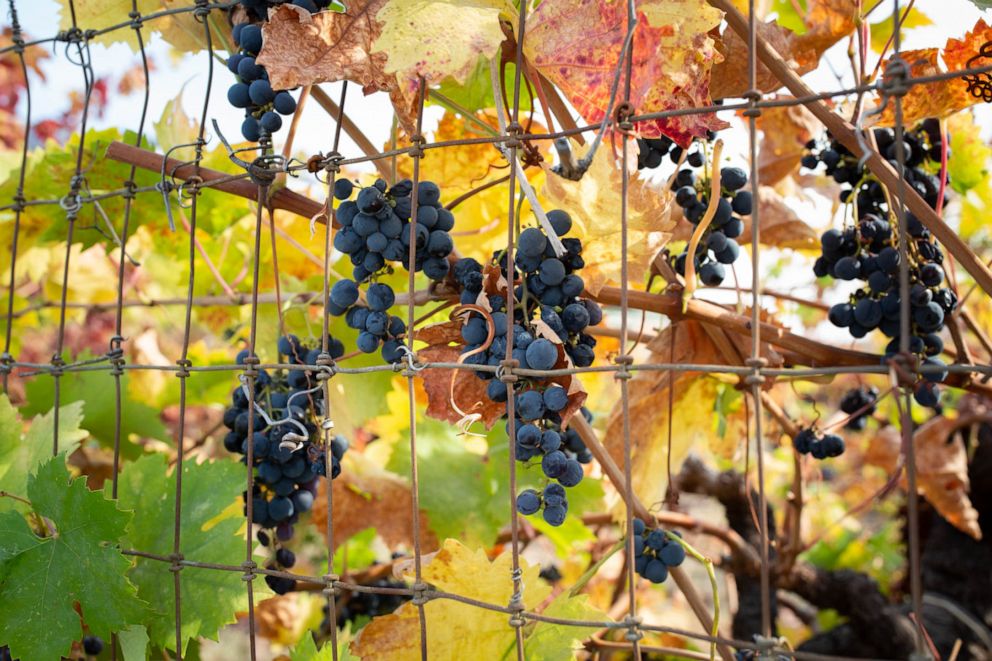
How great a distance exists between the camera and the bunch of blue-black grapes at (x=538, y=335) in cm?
69

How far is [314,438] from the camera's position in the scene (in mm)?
932

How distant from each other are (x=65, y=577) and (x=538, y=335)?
20.0 inches

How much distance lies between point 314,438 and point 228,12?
1.56 feet

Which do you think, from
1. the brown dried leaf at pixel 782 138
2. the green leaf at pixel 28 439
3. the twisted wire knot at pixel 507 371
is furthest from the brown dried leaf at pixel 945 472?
the green leaf at pixel 28 439

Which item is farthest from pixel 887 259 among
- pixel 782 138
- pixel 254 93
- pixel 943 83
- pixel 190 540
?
pixel 190 540

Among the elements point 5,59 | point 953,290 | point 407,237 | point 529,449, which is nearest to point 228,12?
point 407,237

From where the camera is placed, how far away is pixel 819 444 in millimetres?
1016

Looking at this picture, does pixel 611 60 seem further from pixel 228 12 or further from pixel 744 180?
pixel 228 12

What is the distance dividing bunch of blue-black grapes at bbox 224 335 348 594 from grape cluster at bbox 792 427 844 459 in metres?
0.57

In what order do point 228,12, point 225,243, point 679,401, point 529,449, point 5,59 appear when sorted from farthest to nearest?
1. point 5,59
2. point 225,243
3. point 679,401
4. point 228,12
5. point 529,449

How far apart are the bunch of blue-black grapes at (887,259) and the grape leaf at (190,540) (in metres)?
0.72

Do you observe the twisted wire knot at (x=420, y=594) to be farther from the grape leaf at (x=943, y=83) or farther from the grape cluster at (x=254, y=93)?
the grape leaf at (x=943, y=83)

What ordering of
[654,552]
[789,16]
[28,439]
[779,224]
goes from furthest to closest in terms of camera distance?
[789,16] < [779,224] < [28,439] < [654,552]

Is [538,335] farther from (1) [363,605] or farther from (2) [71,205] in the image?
(1) [363,605]
